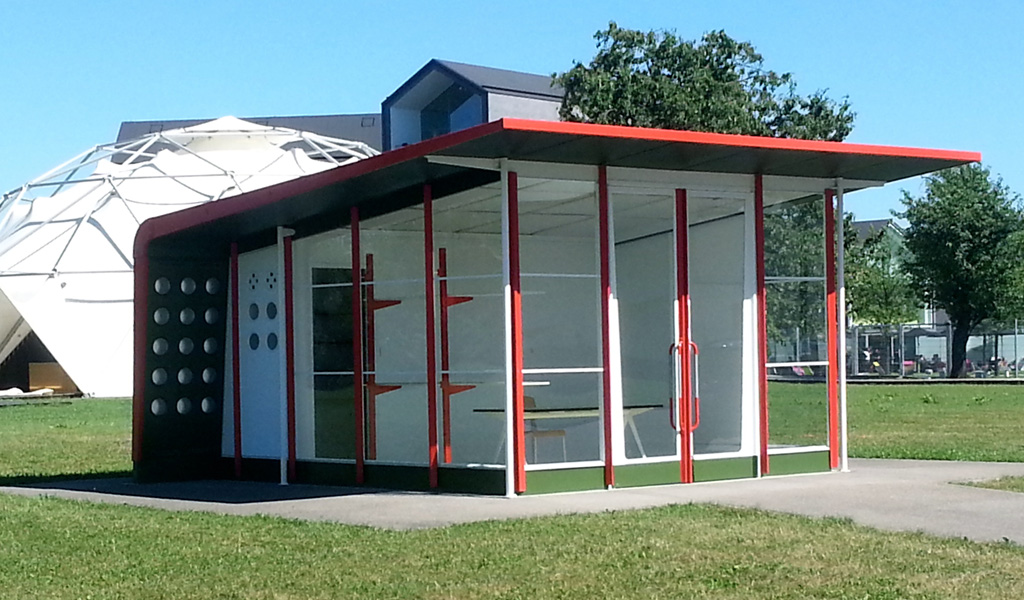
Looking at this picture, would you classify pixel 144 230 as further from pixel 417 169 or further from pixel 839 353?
pixel 839 353

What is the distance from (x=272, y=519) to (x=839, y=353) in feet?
21.8

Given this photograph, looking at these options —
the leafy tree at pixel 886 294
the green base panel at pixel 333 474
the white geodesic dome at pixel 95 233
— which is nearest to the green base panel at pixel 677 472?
the green base panel at pixel 333 474

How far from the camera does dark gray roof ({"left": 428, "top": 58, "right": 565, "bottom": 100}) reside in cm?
6456

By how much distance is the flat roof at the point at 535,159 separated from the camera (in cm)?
1200

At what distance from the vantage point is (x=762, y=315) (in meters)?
14.4

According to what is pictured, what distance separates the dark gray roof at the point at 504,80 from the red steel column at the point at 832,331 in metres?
49.6

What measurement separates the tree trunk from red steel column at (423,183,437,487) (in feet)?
145

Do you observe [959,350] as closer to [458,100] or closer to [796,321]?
[458,100]

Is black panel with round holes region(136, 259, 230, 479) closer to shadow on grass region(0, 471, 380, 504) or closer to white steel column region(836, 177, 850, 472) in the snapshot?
shadow on grass region(0, 471, 380, 504)

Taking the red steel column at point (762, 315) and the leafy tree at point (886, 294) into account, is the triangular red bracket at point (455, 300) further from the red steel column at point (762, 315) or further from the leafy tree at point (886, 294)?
the leafy tree at point (886, 294)

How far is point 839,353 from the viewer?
14.9 m

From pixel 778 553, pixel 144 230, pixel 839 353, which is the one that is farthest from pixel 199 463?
A: pixel 778 553

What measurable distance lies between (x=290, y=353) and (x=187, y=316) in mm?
1755

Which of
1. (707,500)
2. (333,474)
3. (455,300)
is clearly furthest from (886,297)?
(707,500)
